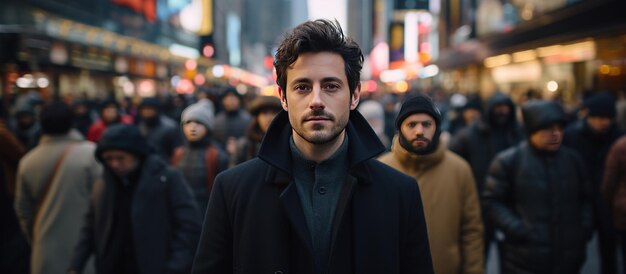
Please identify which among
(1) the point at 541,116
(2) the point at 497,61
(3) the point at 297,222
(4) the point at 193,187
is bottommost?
(4) the point at 193,187

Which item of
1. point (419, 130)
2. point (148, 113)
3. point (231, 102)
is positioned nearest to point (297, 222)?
point (419, 130)

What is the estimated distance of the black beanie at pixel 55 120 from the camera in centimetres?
575

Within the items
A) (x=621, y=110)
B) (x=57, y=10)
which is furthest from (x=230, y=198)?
(x=57, y=10)

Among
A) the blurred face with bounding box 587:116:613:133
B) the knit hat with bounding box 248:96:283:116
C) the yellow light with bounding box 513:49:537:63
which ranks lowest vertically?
the blurred face with bounding box 587:116:613:133

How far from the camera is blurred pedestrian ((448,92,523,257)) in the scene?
24.4ft

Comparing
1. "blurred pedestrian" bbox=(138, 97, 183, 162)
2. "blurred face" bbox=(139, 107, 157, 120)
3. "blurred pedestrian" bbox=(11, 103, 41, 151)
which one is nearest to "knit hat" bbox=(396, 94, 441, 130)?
"blurred pedestrian" bbox=(138, 97, 183, 162)

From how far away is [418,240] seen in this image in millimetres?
2709

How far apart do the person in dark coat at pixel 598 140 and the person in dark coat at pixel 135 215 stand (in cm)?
444

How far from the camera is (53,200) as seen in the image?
5441 millimetres

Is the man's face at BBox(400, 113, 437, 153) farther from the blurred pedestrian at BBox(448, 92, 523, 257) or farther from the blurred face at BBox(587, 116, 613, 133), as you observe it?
the blurred face at BBox(587, 116, 613, 133)

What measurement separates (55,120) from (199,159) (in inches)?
67.0

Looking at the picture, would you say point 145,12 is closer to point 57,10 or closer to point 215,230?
point 57,10

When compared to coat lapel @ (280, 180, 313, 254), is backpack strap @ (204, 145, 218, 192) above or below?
below

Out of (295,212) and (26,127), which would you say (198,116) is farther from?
(295,212)
